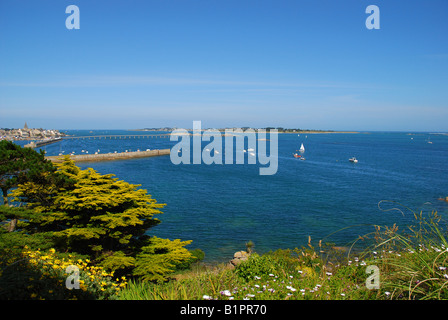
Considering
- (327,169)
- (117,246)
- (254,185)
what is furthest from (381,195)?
(117,246)

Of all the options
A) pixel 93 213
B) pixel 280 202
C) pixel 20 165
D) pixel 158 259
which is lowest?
pixel 280 202

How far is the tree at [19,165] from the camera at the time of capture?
45.1ft

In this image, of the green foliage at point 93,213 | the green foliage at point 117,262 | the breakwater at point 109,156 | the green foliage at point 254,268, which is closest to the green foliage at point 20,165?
the green foliage at point 93,213

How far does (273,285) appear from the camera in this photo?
476cm

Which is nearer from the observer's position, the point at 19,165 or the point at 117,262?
the point at 117,262

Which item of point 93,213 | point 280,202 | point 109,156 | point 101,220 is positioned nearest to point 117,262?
point 101,220

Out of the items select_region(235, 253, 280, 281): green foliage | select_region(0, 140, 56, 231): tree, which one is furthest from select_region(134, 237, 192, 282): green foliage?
select_region(0, 140, 56, 231): tree

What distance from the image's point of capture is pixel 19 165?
13.8m

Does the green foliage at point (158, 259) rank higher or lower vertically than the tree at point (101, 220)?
lower

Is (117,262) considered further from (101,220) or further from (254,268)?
(254,268)

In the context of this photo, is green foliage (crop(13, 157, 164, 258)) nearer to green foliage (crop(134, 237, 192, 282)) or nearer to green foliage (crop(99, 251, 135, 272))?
green foliage (crop(99, 251, 135, 272))

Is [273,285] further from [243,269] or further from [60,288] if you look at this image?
[60,288]

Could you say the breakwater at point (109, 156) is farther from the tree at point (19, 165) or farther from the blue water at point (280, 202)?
the tree at point (19, 165)
